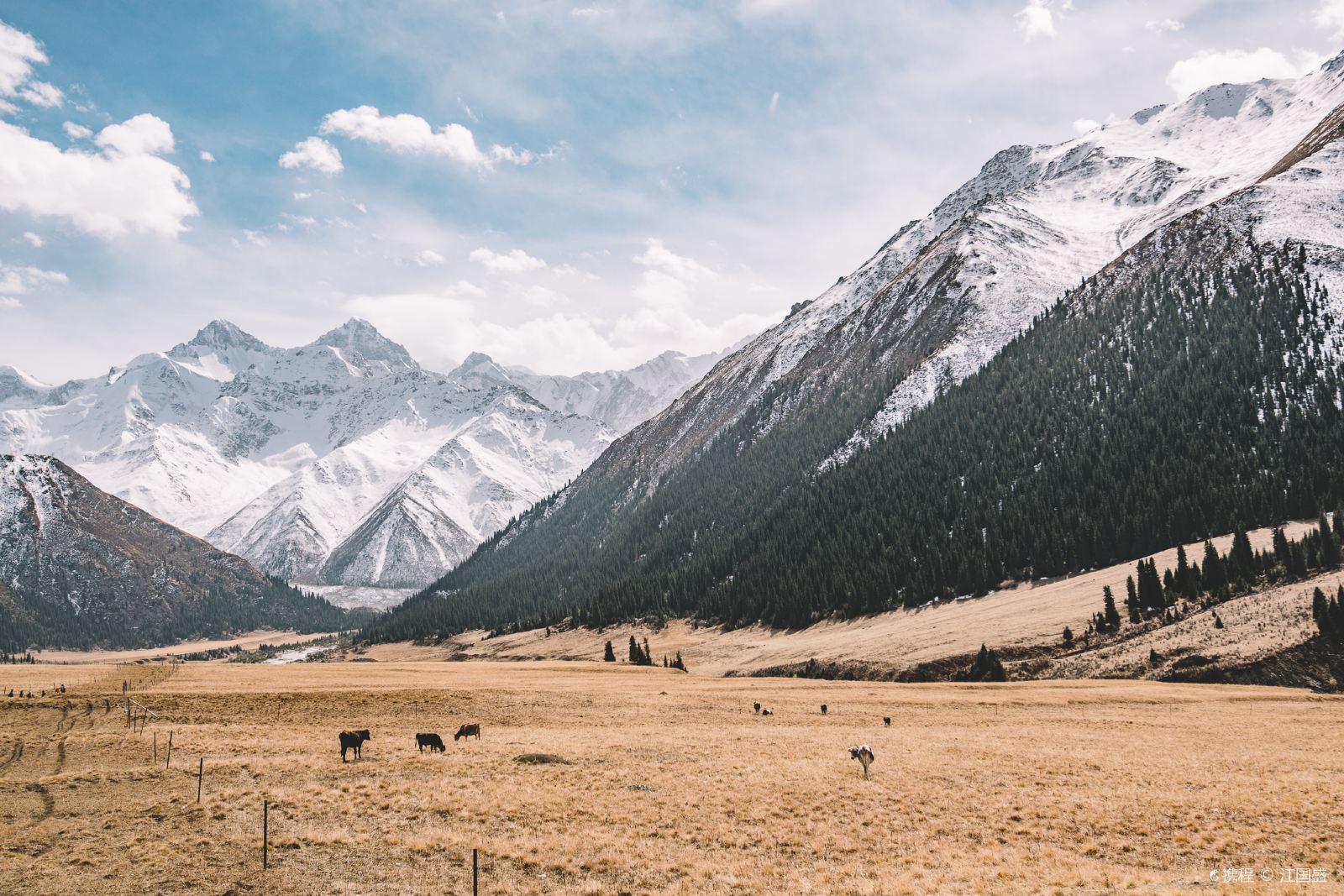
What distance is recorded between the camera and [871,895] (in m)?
19.5

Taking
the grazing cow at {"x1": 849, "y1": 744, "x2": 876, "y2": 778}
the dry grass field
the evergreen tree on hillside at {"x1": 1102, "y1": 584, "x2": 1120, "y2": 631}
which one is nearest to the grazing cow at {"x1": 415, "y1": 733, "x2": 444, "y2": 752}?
the dry grass field

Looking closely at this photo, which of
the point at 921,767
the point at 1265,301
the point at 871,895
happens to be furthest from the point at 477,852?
the point at 1265,301

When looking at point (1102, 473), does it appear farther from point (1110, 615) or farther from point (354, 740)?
point (354, 740)

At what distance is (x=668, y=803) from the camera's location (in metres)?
28.2

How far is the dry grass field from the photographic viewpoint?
21.4 m

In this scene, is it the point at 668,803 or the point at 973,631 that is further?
the point at 973,631

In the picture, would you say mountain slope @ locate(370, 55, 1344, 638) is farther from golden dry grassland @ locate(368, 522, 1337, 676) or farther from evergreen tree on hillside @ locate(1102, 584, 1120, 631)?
evergreen tree on hillside @ locate(1102, 584, 1120, 631)

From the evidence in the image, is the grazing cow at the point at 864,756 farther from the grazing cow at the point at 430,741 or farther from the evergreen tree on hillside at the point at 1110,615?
the evergreen tree on hillside at the point at 1110,615

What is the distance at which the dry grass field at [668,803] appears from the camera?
21.4 metres

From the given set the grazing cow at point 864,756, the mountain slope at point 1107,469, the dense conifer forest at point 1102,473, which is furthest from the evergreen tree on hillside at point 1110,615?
the grazing cow at point 864,756

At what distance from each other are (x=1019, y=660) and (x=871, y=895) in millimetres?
73316

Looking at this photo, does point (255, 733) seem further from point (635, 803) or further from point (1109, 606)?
point (1109, 606)

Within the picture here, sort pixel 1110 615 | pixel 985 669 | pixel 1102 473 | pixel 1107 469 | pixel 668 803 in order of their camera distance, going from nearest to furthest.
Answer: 1. pixel 668 803
2. pixel 985 669
3. pixel 1110 615
4. pixel 1102 473
5. pixel 1107 469

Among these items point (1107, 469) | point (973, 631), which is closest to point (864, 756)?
point (973, 631)
